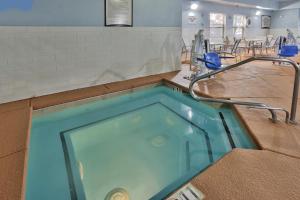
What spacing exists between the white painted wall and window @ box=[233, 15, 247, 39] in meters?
7.15

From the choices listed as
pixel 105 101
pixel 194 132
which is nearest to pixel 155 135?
pixel 194 132

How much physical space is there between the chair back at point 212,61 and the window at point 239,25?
750cm

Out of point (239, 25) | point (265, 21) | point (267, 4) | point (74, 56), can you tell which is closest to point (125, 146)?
point (74, 56)

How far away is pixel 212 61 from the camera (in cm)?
390

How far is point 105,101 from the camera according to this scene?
329 cm

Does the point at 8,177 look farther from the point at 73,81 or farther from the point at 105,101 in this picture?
the point at 73,81

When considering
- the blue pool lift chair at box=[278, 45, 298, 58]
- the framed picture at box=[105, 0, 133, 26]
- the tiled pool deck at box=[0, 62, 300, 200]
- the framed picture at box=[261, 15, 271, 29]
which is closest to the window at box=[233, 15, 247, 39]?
the framed picture at box=[261, 15, 271, 29]

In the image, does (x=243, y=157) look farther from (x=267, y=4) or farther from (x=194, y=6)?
(x=267, y=4)

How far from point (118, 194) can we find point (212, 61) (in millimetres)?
3138

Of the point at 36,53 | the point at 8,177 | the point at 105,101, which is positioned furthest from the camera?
the point at 105,101

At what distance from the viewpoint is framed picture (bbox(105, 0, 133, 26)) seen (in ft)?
11.8

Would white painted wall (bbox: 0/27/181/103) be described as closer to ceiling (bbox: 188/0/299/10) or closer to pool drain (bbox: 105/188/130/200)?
pool drain (bbox: 105/188/130/200)

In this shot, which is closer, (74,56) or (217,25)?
(74,56)

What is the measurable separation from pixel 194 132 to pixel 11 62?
2.56 m
